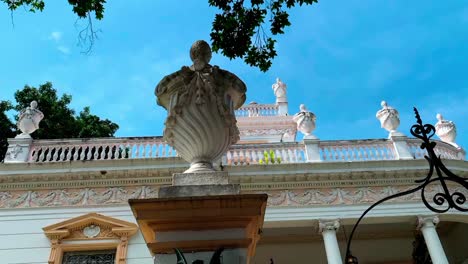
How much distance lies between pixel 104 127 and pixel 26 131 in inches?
316

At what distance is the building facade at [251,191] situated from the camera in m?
8.55

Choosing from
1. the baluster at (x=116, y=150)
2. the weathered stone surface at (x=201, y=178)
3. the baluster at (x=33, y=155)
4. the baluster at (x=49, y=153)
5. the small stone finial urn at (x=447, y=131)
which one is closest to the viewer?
the weathered stone surface at (x=201, y=178)

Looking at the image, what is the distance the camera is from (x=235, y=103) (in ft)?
11.0

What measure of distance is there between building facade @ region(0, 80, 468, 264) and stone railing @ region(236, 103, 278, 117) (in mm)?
5947

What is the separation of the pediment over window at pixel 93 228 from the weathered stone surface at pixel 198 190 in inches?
256

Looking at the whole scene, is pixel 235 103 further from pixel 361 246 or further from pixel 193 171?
pixel 361 246

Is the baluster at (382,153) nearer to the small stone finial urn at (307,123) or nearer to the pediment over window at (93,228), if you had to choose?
the small stone finial urn at (307,123)

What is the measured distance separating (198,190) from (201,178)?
0.17 m

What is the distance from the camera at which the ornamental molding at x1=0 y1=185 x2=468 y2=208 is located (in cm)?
894

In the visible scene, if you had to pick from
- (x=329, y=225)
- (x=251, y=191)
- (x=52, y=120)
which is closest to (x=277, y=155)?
(x=251, y=191)

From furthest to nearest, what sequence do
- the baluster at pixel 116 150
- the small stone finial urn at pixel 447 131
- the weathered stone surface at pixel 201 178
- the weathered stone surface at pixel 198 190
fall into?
1. the small stone finial urn at pixel 447 131
2. the baluster at pixel 116 150
3. the weathered stone surface at pixel 201 178
4. the weathered stone surface at pixel 198 190

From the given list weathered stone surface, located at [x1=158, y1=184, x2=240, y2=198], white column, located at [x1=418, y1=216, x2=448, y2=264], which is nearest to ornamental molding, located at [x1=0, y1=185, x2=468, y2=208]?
white column, located at [x1=418, y1=216, x2=448, y2=264]

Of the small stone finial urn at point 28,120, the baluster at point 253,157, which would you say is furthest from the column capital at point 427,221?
the small stone finial urn at point 28,120

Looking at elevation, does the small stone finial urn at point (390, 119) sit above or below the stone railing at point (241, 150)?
above
